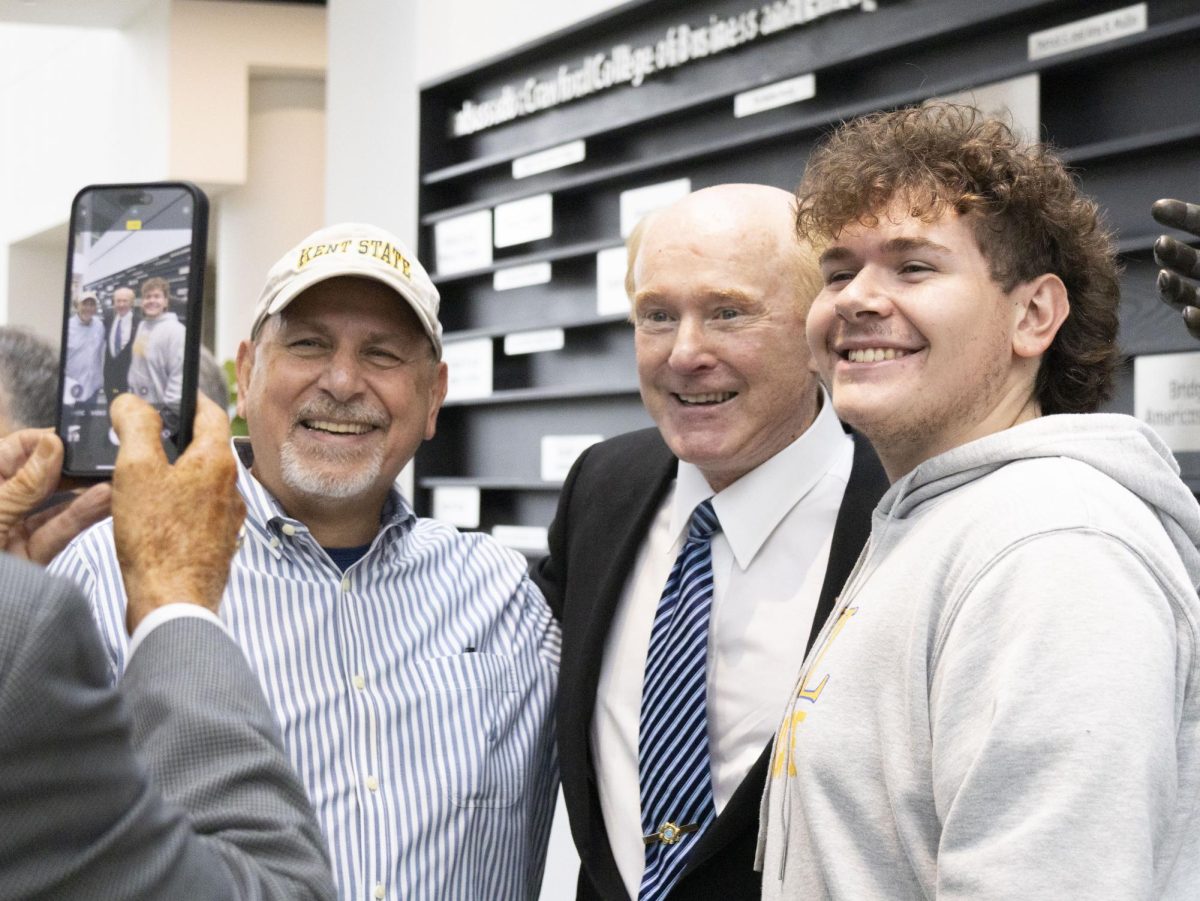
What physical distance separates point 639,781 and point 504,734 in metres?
0.20

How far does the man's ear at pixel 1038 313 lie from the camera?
143 centimetres

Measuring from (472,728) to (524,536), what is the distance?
9.50ft

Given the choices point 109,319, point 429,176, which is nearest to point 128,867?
point 109,319

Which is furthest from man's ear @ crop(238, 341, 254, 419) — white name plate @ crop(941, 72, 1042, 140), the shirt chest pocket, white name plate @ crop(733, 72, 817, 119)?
white name plate @ crop(733, 72, 817, 119)

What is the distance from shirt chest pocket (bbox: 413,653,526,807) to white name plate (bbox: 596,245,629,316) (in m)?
2.43

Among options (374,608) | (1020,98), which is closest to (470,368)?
(1020,98)

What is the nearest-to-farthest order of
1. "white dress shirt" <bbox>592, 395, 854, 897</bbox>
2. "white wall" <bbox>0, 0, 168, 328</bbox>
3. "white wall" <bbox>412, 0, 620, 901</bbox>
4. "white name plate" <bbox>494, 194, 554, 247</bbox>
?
"white dress shirt" <bbox>592, 395, 854, 897</bbox> → "white wall" <bbox>412, 0, 620, 901</bbox> → "white name plate" <bbox>494, 194, 554, 247</bbox> → "white wall" <bbox>0, 0, 168, 328</bbox>

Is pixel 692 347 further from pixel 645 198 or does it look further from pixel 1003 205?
pixel 645 198

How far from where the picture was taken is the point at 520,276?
4.78 m

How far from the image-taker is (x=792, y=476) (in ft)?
6.63

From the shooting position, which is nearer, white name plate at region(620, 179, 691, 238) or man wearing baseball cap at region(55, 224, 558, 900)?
man wearing baseball cap at region(55, 224, 558, 900)

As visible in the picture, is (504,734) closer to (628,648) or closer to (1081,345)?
(628,648)

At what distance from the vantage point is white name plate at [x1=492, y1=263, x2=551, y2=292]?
4.68 m

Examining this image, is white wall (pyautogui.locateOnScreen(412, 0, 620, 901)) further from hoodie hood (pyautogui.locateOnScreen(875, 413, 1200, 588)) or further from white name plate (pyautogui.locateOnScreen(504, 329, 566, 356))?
hoodie hood (pyautogui.locateOnScreen(875, 413, 1200, 588))
